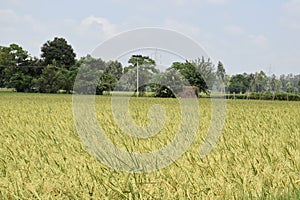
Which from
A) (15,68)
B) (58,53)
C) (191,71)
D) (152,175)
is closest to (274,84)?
(58,53)

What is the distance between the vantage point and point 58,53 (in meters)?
43.9

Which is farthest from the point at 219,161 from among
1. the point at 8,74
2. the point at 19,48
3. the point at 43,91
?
the point at 19,48

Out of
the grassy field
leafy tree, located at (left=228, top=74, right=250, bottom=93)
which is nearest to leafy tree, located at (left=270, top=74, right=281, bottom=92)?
leafy tree, located at (left=228, top=74, right=250, bottom=93)

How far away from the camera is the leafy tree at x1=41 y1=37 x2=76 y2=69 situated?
43.8 m

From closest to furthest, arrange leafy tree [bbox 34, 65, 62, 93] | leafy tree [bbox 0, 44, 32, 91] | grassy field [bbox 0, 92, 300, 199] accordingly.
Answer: grassy field [bbox 0, 92, 300, 199], leafy tree [bbox 34, 65, 62, 93], leafy tree [bbox 0, 44, 32, 91]

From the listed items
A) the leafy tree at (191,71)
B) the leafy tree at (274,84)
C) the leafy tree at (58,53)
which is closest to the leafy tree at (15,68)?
the leafy tree at (58,53)

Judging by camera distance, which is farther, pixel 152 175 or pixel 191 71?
pixel 191 71

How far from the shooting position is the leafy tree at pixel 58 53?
4375 cm

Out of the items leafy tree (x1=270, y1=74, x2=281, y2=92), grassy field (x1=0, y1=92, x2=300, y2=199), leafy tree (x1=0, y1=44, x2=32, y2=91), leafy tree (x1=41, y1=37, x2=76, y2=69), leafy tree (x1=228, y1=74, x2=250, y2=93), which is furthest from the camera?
leafy tree (x1=228, y1=74, x2=250, y2=93)

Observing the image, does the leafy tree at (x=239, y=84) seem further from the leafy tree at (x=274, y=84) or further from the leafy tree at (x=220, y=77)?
the leafy tree at (x=220, y=77)

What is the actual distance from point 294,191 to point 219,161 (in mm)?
912

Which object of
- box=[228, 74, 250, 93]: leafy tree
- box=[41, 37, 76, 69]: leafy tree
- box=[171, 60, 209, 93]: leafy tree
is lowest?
box=[171, 60, 209, 93]: leafy tree

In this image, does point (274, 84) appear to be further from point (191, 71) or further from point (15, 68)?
point (191, 71)

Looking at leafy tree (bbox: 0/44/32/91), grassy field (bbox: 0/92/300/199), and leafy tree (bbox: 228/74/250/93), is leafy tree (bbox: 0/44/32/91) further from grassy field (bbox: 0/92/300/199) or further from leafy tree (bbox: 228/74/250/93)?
grassy field (bbox: 0/92/300/199)
